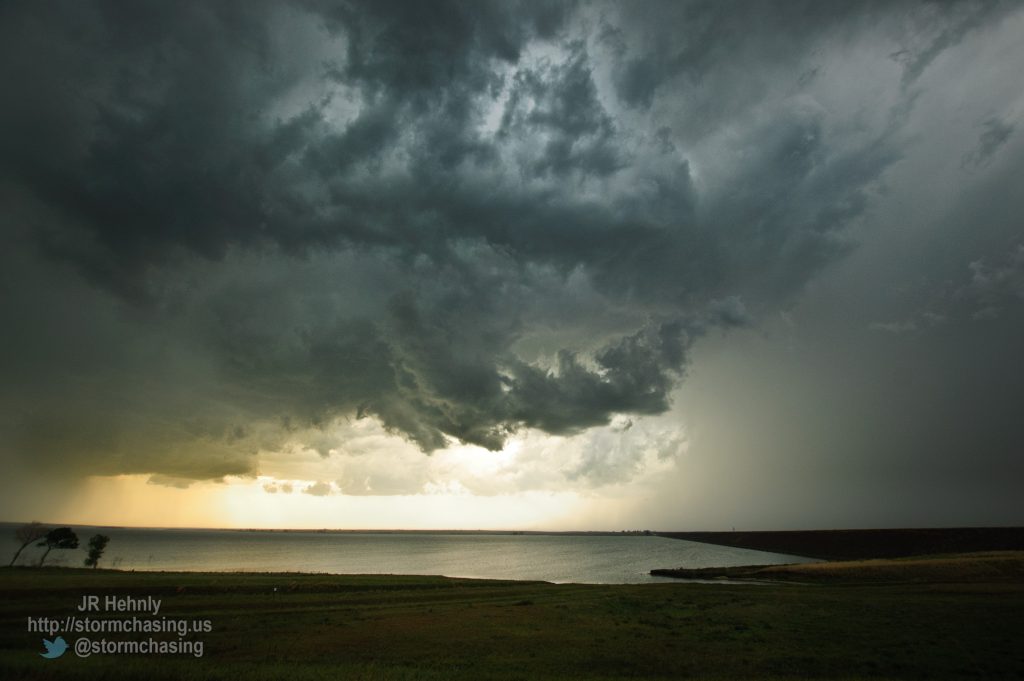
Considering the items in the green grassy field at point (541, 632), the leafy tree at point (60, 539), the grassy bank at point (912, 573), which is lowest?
the grassy bank at point (912, 573)

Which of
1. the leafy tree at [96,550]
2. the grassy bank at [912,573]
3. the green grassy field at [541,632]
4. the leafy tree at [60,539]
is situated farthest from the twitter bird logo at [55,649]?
the grassy bank at [912,573]

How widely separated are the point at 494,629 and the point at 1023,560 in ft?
317

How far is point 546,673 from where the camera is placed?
25969 mm

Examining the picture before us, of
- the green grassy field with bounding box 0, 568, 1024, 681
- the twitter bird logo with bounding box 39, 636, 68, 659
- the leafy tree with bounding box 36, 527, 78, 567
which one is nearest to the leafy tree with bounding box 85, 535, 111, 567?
the leafy tree with bounding box 36, 527, 78, 567

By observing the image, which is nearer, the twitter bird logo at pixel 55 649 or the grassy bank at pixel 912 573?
the twitter bird logo at pixel 55 649

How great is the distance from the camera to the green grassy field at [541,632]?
26.1 m

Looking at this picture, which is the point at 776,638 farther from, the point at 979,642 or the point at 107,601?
the point at 107,601

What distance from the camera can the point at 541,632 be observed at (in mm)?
36562

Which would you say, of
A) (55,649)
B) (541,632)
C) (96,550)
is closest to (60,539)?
(96,550)

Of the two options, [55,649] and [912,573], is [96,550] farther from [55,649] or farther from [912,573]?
[912,573]

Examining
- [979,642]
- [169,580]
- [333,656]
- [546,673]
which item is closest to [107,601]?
[169,580]

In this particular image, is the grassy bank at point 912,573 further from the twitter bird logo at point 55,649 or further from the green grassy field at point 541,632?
the twitter bird logo at point 55,649

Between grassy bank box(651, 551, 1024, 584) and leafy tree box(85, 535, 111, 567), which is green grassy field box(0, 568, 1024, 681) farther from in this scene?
leafy tree box(85, 535, 111, 567)

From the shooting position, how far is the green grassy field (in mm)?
26094
